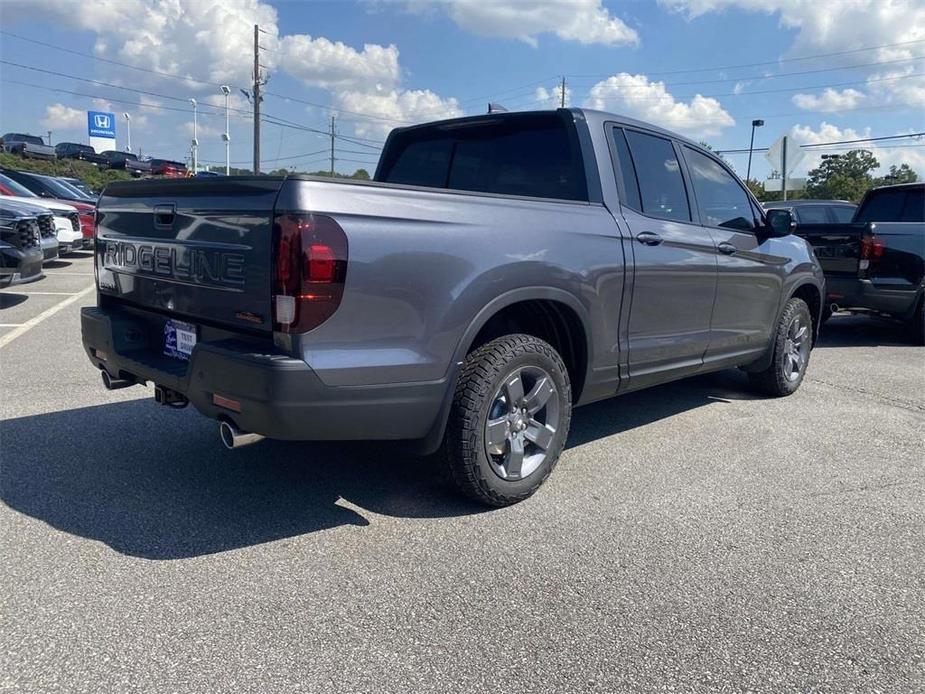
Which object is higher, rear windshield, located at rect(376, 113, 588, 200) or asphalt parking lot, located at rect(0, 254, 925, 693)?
Result: rear windshield, located at rect(376, 113, 588, 200)

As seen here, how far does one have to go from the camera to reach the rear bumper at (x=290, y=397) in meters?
2.74

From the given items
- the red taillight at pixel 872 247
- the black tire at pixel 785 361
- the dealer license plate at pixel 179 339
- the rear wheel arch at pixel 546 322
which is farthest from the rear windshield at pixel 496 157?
the red taillight at pixel 872 247

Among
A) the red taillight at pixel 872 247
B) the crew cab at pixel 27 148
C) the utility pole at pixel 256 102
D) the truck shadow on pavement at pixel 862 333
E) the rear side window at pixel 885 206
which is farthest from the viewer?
the crew cab at pixel 27 148

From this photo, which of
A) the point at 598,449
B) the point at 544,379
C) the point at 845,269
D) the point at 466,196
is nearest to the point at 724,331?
the point at 598,449

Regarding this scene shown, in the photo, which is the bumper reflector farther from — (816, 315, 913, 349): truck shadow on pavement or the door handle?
(816, 315, 913, 349): truck shadow on pavement

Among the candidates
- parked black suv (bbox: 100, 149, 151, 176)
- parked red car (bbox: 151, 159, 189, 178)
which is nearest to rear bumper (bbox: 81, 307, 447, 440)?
parked red car (bbox: 151, 159, 189, 178)

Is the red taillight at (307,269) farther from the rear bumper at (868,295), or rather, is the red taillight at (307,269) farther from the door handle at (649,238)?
the rear bumper at (868,295)

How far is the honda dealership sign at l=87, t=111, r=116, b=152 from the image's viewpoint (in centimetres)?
6738

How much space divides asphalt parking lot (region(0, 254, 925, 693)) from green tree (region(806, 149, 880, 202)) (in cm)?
5220

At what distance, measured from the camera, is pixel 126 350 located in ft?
11.8

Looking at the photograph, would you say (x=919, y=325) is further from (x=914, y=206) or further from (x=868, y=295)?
(x=914, y=206)

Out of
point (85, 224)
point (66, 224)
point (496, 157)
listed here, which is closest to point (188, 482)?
point (496, 157)

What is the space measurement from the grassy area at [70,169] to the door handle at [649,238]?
150 ft

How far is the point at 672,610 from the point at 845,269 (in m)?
6.75
